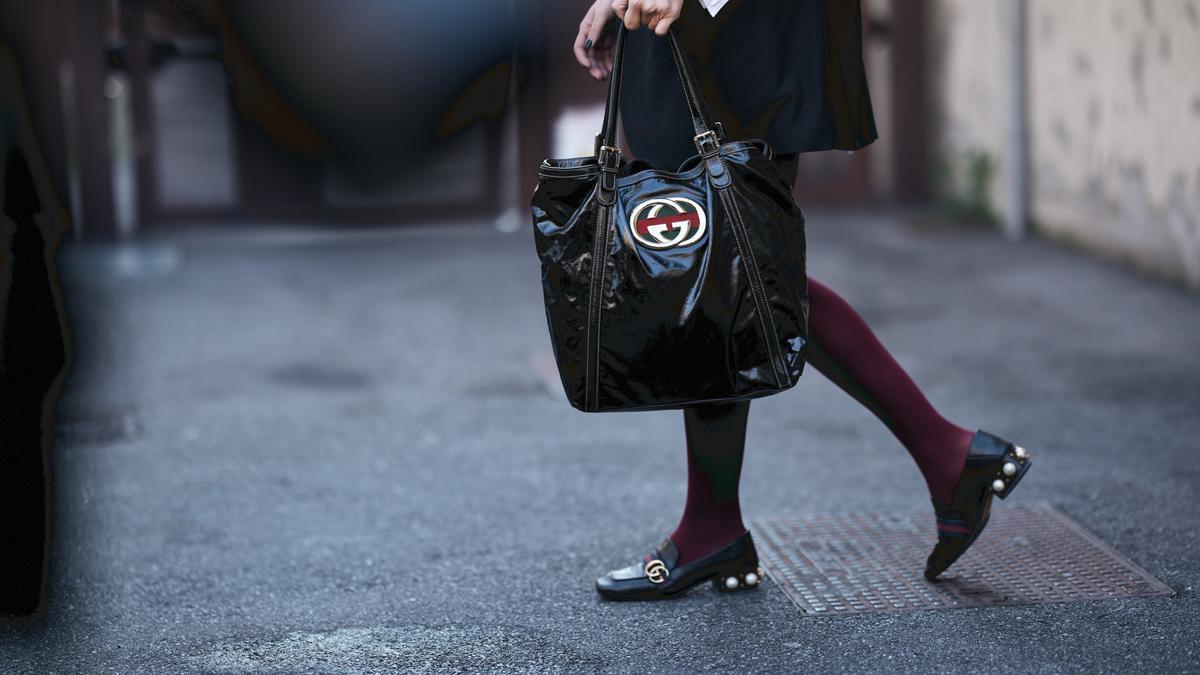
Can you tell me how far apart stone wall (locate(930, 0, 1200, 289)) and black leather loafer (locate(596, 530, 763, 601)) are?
3.95 m

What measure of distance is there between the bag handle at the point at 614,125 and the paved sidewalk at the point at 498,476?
83 cm

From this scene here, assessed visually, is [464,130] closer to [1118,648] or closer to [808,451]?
[808,451]

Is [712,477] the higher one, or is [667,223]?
[667,223]

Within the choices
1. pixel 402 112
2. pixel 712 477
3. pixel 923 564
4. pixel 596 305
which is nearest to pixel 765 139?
pixel 596 305

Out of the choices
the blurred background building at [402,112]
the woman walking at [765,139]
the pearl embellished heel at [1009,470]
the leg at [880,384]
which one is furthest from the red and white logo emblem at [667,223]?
the blurred background building at [402,112]

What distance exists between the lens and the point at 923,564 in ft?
9.39

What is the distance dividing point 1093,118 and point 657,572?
4987mm

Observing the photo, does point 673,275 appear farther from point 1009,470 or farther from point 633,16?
point 1009,470

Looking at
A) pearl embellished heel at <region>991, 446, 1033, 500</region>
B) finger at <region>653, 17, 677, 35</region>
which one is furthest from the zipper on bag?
pearl embellished heel at <region>991, 446, 1033, 500</region>

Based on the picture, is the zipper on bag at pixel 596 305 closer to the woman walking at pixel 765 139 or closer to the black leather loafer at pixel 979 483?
the woman walking at pixel 765 139

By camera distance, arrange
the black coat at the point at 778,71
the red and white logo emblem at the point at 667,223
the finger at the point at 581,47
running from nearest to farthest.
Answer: the red and white logo emblem at the point at 667,223 < the black coat at the point at 778,71 < the finger at the point at 581,47

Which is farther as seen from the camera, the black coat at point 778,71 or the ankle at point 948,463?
the ankle at point 948,463

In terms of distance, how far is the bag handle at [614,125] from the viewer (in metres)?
2.32

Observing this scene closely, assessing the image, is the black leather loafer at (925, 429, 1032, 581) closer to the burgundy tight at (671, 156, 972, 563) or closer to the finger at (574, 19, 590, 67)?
the burgundy tight at (671, 156, 972, 563)
